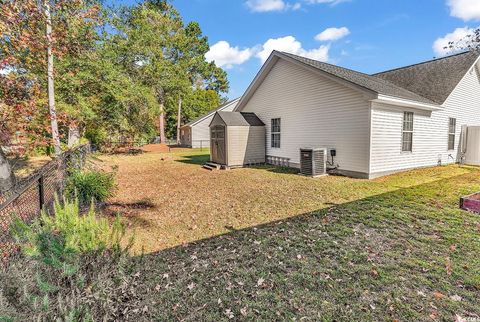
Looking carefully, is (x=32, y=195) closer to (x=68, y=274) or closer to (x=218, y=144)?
(x=68, y=274)

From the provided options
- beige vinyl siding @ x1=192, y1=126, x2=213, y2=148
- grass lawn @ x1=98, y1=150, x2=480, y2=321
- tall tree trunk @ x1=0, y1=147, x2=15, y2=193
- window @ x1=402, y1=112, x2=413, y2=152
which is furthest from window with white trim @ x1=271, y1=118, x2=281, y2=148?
beige vinyl siding @ x1=192, y1=126, x2=213, y2=148

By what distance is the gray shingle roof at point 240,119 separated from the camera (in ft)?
37.8

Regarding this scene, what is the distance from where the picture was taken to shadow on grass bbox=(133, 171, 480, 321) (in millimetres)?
2301

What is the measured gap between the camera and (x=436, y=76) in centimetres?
1133

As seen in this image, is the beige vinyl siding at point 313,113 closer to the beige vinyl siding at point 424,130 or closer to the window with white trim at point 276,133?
the window with white trim at point 276,133

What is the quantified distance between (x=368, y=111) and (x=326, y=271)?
6.74 m

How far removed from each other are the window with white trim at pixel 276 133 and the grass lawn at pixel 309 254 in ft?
18.1

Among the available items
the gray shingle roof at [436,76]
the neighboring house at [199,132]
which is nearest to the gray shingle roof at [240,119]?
the gray shingle roof at [436,76]

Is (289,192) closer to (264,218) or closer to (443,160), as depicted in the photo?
(264,218)

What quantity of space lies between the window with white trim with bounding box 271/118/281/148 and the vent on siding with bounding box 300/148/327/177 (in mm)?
2919

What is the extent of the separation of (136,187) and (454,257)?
7.87 metres

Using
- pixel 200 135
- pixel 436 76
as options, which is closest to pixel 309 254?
pixel 436 76

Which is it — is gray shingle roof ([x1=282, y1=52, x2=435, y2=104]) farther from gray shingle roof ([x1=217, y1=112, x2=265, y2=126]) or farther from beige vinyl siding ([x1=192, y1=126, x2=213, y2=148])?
beige vinyl siding ([x1=192, y1=126, x2=213, y2=148])

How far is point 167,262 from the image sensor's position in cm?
333
